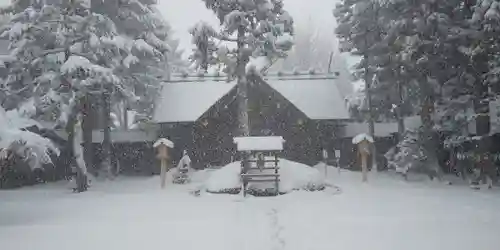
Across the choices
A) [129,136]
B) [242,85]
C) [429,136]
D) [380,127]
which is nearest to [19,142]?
[242,85]

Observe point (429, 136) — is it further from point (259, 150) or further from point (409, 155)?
point (259, 150)

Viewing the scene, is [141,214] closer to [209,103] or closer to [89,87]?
[89,87]

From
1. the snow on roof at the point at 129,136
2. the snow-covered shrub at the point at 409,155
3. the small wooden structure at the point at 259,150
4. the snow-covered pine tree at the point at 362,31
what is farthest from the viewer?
the snow on roof at the point at 129,136

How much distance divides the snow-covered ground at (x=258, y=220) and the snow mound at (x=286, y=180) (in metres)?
0.70

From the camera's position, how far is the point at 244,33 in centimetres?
2119

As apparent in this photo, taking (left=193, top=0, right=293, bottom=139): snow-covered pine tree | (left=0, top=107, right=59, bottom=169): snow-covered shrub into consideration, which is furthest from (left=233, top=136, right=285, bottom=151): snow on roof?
(left=0, top=107, right=59, bottom=169): snow-covered shrub

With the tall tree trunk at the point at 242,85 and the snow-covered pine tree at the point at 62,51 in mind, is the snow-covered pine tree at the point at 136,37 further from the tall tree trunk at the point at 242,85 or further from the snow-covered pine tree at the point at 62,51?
the tall tree trunk at the point at 242,85

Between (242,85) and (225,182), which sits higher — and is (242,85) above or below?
above

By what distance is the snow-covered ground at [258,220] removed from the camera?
348 inches

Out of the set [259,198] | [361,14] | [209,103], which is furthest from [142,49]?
[361,14]

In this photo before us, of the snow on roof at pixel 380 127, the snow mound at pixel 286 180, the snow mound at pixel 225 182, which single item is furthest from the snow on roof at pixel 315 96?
the snow mound at pixel 225 182

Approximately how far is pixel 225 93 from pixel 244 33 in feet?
16.2

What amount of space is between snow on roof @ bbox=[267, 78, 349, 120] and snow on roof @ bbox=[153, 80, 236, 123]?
3.48 metres

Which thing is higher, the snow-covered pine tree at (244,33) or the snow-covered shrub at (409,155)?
the snow-covered pine tree at (244,33)
